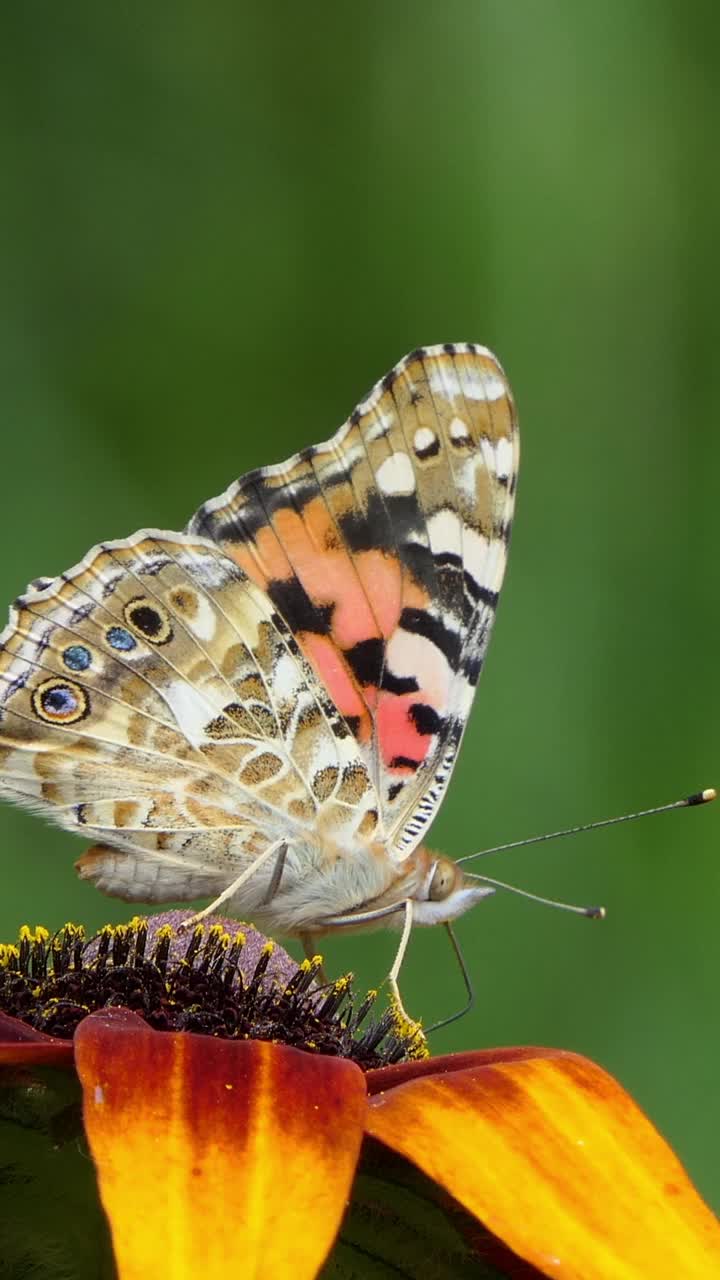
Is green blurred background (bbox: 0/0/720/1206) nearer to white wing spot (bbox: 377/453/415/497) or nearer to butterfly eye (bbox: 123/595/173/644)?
white wing spot (bbox: 377/453/415/497)

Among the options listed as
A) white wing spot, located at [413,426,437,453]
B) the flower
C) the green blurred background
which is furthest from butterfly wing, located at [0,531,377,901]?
the green blurred background

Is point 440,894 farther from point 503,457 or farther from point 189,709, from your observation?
point 503,457

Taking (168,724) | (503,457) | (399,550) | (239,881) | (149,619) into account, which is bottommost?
(239,881)

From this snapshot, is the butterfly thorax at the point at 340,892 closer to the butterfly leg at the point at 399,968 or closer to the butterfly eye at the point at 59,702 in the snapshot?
the butterfly leg at the point at 399,968

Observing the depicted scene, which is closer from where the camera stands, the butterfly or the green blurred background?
the butterfly

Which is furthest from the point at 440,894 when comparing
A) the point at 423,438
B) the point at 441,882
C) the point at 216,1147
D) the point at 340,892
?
the point at 216,1147

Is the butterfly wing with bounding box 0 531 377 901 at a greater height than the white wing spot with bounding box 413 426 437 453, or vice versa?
the white wing spot with bounding box 413 426 437 453

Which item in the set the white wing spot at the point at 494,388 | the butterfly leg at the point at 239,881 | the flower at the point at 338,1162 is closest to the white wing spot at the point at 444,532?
the white wing spot at the point at 494,388
